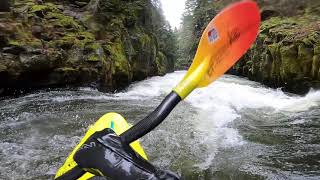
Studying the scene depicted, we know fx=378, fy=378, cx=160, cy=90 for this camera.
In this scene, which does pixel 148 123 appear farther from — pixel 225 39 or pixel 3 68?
pixel 3 68

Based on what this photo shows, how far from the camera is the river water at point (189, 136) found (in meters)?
3.54

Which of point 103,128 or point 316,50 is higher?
point 103,128

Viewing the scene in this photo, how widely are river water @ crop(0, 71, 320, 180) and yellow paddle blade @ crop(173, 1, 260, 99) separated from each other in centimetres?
195

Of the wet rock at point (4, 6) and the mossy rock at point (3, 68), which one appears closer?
the mossy rock at point (3, 68)

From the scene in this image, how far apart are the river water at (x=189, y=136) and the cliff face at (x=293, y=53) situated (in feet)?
8.16

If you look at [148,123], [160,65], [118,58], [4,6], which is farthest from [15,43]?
[160,65]

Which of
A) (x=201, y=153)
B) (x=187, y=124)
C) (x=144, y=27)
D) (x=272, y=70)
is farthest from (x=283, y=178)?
(x=144, y=27)

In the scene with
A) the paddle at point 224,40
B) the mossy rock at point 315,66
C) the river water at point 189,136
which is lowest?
the river water at point 189,136

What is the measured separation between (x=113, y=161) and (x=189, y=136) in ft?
11.7

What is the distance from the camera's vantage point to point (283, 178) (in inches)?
133

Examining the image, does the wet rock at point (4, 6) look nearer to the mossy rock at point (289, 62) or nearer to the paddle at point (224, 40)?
the paddle at point (224, 40)

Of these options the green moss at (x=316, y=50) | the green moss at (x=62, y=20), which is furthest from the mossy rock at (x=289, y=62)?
the green moss at (x=62, y=20)

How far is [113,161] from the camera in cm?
121

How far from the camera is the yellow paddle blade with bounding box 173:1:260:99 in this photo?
1496 millimetres
